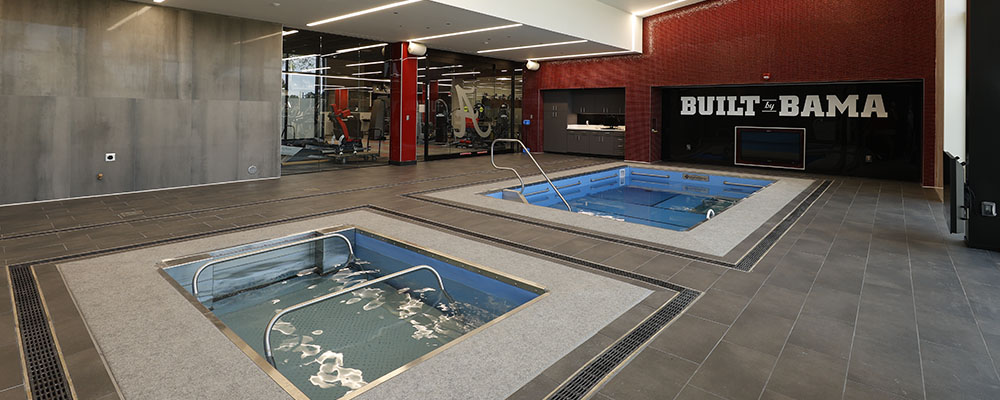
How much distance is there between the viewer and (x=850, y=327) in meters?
2.91

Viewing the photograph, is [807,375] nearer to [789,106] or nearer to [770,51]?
[770,51]

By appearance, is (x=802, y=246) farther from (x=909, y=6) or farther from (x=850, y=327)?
(x=909, y=6)

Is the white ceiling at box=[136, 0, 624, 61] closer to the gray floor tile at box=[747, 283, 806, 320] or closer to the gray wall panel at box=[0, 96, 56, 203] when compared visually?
the gray wall panel at box=[0, 96, 56, 203]

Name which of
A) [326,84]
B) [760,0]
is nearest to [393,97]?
[326,84]

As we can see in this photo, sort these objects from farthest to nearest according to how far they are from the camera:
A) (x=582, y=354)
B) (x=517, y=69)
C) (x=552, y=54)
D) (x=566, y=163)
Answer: (x=517, y=69), (x=552, y=54), (x=566, y=163), (x=582, y=354)

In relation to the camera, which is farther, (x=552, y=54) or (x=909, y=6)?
(x=552, y=54)

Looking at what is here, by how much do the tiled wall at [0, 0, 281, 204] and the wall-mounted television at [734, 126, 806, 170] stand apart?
9.88m

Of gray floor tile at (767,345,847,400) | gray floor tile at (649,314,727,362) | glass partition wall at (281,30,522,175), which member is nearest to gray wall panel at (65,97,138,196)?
glass partition wall at (281,30,522,175)

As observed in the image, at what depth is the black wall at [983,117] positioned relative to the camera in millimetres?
4297

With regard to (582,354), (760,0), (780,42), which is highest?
(760,0)

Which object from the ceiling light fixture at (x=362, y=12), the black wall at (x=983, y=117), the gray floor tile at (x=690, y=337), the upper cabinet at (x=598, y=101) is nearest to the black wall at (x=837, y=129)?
the upper cabinet at (x=598, y=101)

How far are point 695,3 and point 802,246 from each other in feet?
26.9

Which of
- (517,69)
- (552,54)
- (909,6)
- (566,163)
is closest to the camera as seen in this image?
(909,6)

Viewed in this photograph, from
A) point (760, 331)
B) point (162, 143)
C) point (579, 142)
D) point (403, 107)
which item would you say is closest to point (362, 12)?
point (403, 107)
